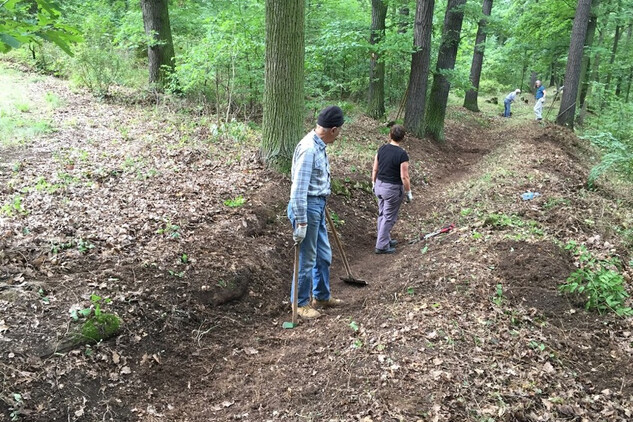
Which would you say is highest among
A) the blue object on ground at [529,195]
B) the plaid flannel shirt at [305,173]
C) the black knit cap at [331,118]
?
the black knit cap at [331,118]

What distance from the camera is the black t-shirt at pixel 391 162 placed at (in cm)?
681

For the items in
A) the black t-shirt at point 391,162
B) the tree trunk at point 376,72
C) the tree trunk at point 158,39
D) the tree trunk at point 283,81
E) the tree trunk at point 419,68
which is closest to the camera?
the black t-shirt at point 391,162

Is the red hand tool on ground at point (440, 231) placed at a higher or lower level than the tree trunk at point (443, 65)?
lower

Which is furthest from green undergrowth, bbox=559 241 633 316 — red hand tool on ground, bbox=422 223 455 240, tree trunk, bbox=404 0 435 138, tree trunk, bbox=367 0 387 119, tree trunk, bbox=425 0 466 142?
tree trunk, bbox=367 0 387 119

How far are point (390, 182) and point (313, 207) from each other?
8.52 feet

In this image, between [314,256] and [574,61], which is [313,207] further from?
[574,61]

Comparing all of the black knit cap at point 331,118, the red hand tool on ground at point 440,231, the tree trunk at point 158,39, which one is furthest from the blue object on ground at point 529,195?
the tree trunk at point 158,39

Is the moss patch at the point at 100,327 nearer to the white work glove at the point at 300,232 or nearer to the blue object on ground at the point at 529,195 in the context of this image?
the white work glove at the point at 300,232

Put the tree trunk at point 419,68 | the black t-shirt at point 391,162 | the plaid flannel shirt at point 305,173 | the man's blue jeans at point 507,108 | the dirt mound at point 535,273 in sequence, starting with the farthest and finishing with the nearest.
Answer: the man's blue jeans at point 507,108 → the tree trunk at point 419,68 → the black t-shirt at point 391,162 → the dirt mound at point 535,273 → the plaid flannel shirt at point 305,173

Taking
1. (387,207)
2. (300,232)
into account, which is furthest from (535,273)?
(300,232)

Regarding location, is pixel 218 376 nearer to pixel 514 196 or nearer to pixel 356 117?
pixel 514 196

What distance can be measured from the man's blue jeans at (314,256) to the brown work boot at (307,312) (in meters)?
0.06

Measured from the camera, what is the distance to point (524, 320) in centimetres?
439

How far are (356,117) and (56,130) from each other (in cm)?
962
